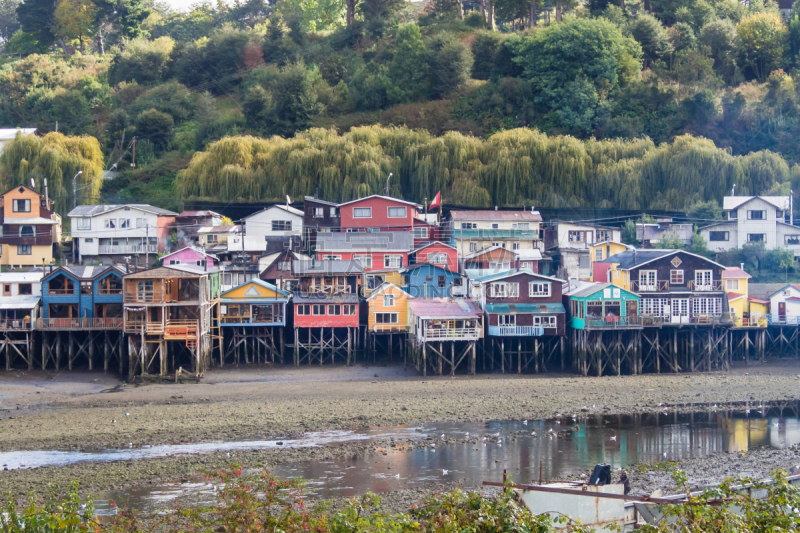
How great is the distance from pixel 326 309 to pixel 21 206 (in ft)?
70.4

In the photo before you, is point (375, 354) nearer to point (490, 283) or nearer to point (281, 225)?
point (490, 283)

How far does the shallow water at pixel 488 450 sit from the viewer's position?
2025 centimetres

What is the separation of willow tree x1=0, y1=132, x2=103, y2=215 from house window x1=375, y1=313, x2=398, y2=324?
24.9 m

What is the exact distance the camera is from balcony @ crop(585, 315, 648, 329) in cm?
3612

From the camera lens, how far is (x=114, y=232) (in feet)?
154

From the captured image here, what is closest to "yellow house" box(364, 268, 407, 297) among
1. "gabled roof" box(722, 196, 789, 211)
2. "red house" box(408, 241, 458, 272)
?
"red house" box(408, 241, 458, 272)

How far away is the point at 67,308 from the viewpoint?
123ft

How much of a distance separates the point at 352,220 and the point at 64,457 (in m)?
26.8

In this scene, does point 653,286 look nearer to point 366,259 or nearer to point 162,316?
point 366,259

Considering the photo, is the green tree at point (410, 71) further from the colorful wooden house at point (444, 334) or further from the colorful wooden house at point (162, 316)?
the colorful wooden house at point (162, 316)

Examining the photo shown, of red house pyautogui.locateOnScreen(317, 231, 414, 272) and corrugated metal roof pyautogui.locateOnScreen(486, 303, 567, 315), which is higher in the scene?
red house pyautogui.locateOnScreen(317, 231, 414, 272)

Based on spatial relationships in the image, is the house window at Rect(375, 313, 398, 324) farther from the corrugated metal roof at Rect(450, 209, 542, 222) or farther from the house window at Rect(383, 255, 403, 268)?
the corrugated metal roof at Rect(450, 209, 542, 222)

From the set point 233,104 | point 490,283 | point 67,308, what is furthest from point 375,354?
point 233,104

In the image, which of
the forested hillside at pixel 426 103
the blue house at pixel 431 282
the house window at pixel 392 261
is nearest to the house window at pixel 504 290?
the blue house at pixel 431 282
